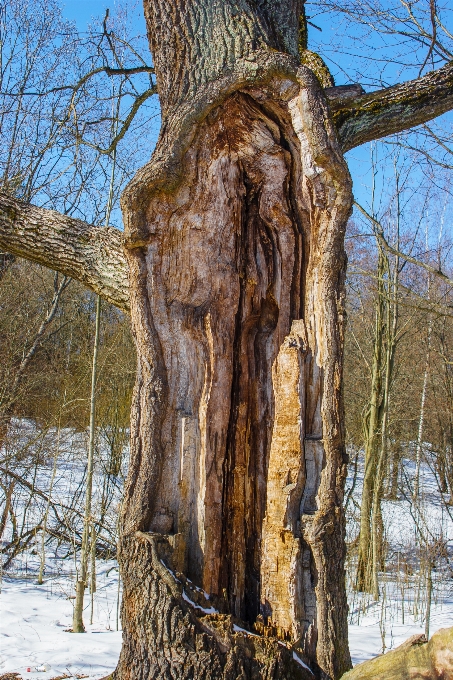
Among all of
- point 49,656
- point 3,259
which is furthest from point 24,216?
point 3,259

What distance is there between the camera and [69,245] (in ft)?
11.7

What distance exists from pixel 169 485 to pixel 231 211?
4.43 feet

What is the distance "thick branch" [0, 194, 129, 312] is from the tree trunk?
30.4 inches

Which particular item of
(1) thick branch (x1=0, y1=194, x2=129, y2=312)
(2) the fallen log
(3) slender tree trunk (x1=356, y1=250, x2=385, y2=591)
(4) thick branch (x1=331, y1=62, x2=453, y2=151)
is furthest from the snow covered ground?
(4) thick branch (x1=331, y1=62, x2=453, y2=151)

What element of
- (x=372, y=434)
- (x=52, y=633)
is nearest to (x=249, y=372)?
(x=52, y=633)

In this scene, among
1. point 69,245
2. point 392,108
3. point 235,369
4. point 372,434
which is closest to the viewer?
point 235,369

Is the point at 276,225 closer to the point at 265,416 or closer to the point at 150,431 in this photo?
the point at 265,416

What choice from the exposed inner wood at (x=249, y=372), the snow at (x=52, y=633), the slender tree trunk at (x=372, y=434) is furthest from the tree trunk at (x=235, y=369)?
the slender tree trunk at (x=372, y=434)

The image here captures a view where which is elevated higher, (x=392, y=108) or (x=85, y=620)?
(x=392, y=108)

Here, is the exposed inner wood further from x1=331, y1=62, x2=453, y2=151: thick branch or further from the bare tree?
x1=331, y1=62, x2=453, y2=151: thick branch

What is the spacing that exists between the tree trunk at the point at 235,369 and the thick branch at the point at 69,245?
773mm

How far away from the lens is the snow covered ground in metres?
4.05

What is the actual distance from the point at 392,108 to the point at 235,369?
1.81 meters

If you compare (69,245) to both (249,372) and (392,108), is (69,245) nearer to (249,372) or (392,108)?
(249,372)
